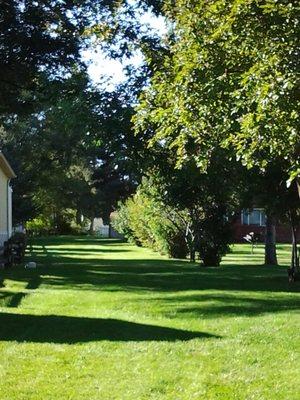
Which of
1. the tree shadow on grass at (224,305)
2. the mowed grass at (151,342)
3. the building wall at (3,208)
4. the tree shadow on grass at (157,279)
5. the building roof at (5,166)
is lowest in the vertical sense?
the mowed grass at (151,342)

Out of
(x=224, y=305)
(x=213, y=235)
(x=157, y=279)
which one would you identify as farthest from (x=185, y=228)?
(x=224, y=305)

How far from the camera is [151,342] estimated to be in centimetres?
801

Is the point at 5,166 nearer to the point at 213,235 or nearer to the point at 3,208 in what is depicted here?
the point at 3,208

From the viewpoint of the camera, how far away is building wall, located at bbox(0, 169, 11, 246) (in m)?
26.8

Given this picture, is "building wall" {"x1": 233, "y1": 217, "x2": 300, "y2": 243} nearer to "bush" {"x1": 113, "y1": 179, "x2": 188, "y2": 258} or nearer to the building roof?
"bush" {"x1": 113, "y1": 179, "x2": 188, "y2": 258}

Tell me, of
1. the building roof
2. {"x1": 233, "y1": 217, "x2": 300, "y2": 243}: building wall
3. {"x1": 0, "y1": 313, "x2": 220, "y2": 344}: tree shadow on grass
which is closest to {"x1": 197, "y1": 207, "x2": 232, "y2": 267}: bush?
the building roof

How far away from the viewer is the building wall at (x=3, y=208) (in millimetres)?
26812

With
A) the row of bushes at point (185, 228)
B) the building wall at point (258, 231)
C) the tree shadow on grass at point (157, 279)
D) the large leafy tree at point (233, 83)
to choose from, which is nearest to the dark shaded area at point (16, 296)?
the tree shadow on grass at point (157, 279)

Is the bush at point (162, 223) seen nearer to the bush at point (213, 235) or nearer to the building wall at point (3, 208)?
the bush at point (213, 235)

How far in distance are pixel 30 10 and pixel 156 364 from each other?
14.8 m

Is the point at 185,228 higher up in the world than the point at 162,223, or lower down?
lower down

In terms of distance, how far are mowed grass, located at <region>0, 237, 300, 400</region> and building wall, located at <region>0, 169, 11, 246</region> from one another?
487 inches

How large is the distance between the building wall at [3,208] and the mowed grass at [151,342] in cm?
1238

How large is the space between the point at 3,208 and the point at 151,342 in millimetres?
20368
